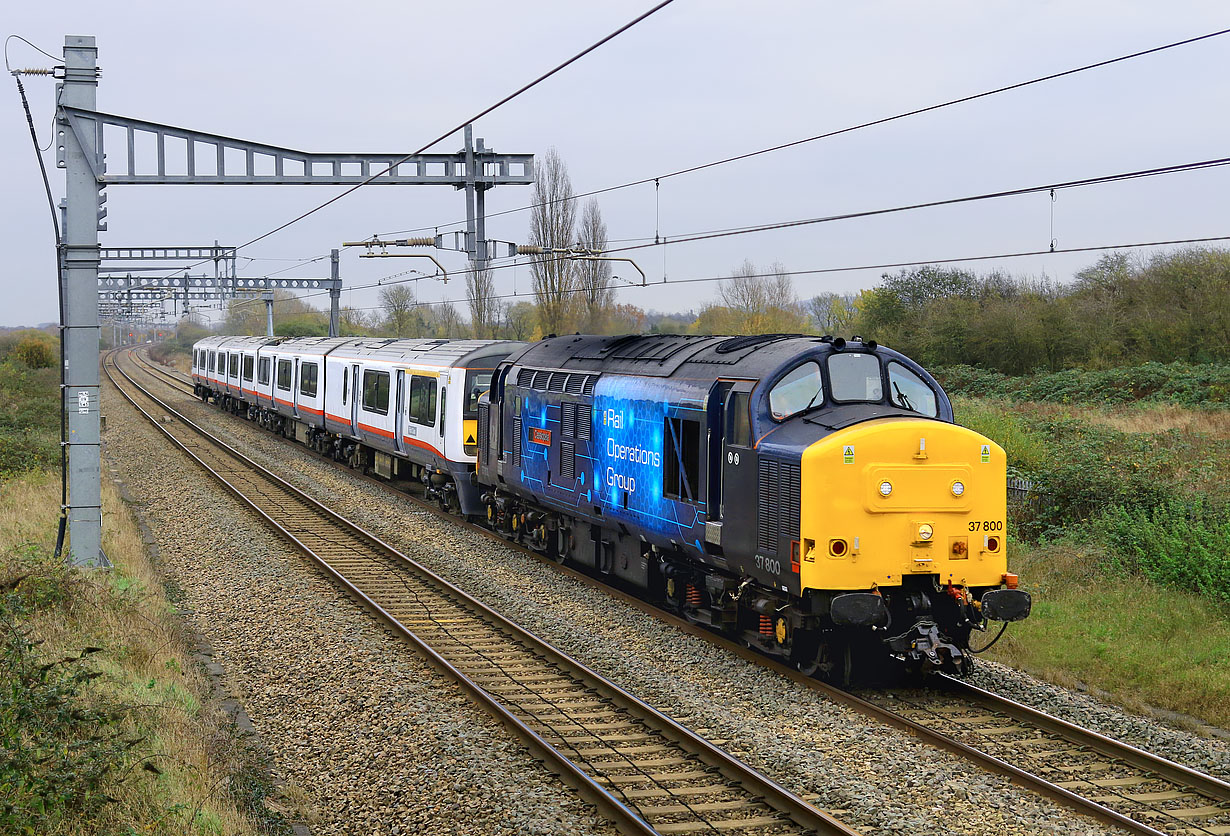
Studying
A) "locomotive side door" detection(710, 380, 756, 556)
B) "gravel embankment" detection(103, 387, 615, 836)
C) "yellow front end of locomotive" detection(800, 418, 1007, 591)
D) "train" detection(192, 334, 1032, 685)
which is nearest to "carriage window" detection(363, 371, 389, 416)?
"gravel embankment" detection(103, 387, 615, 836)

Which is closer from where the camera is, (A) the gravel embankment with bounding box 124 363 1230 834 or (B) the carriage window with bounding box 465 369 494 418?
(A) the gravel embankment with bounding box 124 363 1230 834

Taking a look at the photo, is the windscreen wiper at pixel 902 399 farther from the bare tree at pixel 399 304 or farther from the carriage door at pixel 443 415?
the bare tree at pixel 399 304

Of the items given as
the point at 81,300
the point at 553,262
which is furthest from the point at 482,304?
the point at 81,300

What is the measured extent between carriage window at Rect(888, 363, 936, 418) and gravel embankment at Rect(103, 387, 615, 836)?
5.20m

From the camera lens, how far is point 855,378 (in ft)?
37.2

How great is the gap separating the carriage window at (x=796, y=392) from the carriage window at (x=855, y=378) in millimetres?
174

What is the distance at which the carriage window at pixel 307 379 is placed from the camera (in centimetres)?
3322

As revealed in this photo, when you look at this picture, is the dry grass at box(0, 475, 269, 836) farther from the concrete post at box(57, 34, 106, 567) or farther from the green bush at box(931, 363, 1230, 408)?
the green bush at box(931, 363, 1230, 408)

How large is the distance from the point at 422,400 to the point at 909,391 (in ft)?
45.1

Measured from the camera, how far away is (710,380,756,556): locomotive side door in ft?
37.0

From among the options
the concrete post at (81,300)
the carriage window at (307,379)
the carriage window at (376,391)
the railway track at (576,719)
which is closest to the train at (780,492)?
the railway track at (576,719)

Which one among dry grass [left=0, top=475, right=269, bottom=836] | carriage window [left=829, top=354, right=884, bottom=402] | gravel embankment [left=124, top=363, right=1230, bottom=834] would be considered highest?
carriage window [left=829, top=354, right=884, bottom=402]

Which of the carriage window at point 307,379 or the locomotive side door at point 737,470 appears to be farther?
the carriage window at point 307,379

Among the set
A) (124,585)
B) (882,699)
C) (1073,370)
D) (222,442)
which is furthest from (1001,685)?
(222,442)
